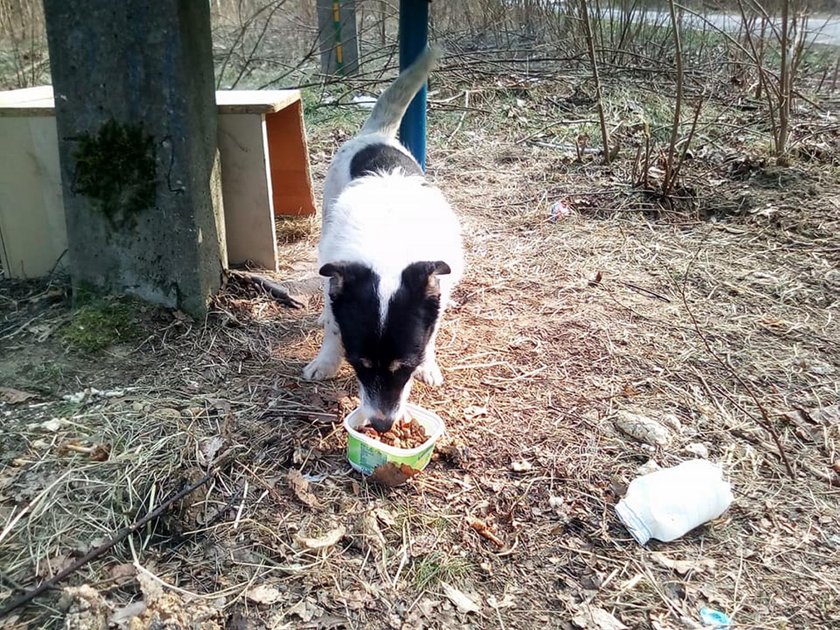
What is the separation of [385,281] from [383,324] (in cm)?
20

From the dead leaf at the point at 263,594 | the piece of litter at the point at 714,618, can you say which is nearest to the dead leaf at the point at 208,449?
the dead leaf at the point at 263,594

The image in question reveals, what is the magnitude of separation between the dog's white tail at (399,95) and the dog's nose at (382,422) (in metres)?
2.59

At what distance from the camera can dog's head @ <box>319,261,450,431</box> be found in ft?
8.64

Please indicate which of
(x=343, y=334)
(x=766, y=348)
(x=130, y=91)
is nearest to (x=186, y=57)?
(x=130, y=91)

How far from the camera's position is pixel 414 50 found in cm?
533

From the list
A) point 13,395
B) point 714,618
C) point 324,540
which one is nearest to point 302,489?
point 324,540

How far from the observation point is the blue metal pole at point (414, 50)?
5277 millimetres

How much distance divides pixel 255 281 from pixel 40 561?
2.26 m

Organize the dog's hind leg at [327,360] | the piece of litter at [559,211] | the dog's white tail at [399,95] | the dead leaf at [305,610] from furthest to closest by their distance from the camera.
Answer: the piece of litter at [559,211]
the dog's white tail at [399,95]
the dog's hind leg at [327,360]
the dead leaf at [305,610]

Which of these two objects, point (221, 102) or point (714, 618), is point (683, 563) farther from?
point (221, 102)

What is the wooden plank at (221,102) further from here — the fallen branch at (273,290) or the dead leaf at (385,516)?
the dead leaf at (385,516)

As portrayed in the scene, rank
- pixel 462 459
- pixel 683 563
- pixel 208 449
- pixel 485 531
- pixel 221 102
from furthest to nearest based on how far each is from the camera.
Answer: pixel 221 102 < pixel 462 459 < pixel 208 449 < pixel 485 531 < pixel 683 563

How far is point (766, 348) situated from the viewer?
12.4 feet

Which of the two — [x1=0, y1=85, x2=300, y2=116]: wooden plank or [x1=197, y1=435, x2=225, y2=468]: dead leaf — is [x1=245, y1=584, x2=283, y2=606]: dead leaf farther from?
[x1=0, y1=85, x2=300, y2=116]: wooden plank
